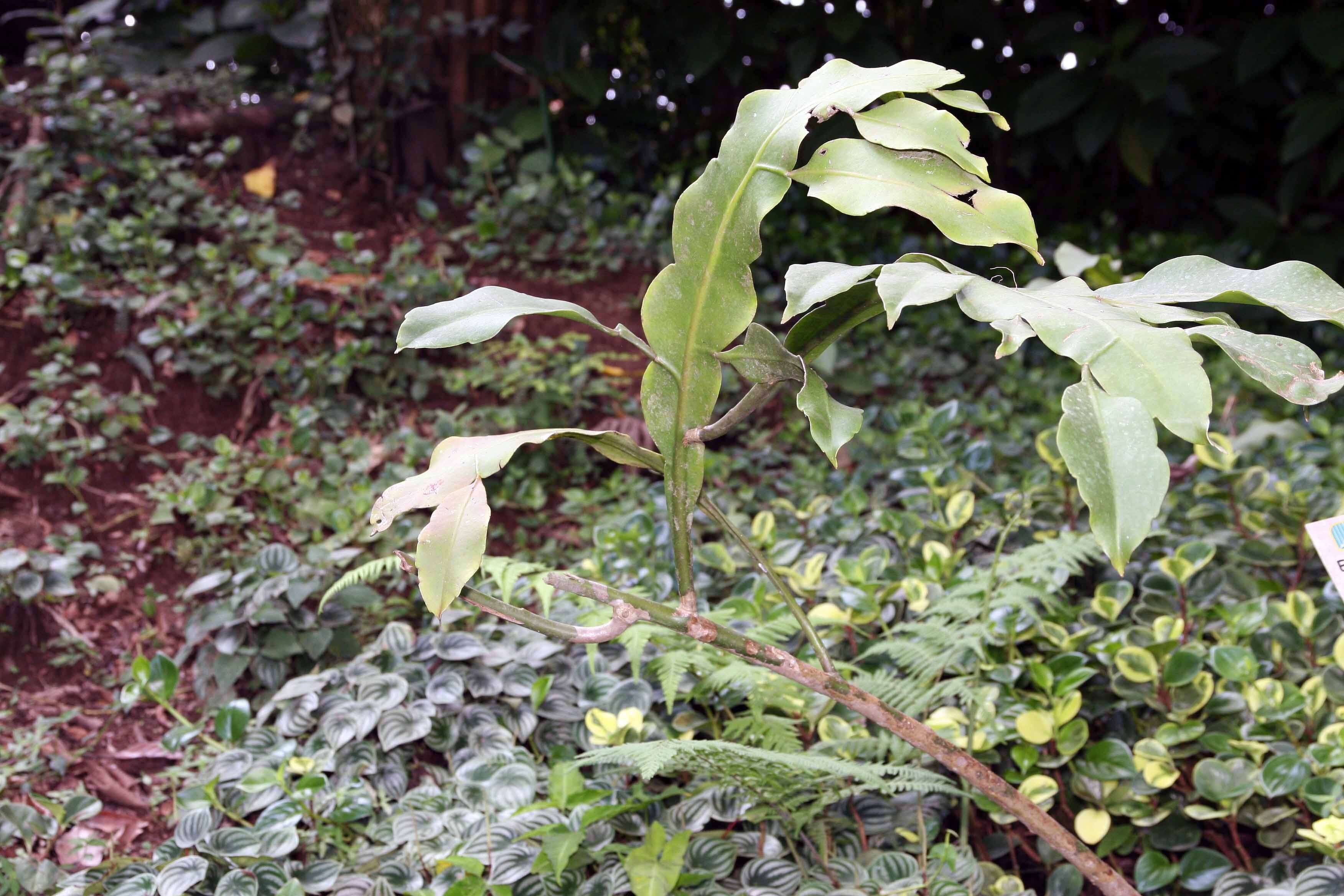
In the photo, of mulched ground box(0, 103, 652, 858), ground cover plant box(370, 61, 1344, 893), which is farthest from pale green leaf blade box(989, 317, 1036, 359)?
mulched ground box(0, 103, 652, 858)

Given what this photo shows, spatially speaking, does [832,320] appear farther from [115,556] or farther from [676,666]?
[115,556]

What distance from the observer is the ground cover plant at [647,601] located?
3.32 feet

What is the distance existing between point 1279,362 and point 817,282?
394mm

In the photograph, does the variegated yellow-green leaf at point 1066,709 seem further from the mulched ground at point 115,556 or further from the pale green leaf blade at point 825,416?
the mulched ground at point 115,556

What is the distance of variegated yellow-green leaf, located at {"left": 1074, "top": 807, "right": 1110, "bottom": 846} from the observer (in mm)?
1334

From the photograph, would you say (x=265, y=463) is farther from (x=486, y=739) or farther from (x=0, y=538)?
(x=486, y=739)

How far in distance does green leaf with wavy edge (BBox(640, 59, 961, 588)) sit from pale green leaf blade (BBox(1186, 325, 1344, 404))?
0.35 metres

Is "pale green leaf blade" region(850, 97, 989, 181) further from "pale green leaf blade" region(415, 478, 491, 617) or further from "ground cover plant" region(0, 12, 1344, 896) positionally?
"pale green leaf blade" region(415, 478, 491, 617)

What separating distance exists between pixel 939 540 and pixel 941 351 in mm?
1417

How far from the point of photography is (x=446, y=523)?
92 centimetres

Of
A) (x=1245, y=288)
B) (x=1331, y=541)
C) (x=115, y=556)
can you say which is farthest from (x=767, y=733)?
(x=115, y=556)

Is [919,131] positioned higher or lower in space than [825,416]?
higher

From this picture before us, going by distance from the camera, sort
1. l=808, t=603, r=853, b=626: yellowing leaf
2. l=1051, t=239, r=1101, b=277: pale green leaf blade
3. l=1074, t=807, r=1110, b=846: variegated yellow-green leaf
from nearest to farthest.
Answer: l=1074, t=807, r=1110, b=846: variegated yellow-green leaf, l=808, t=603, r=853, b=626: yellowing leaf, l=1051, t=239, r=1101, b=277: pale green leaf blade

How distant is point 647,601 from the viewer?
100 centimetres
